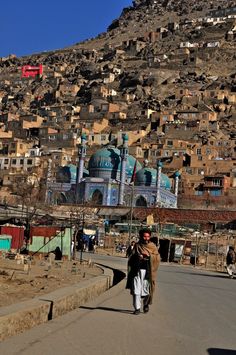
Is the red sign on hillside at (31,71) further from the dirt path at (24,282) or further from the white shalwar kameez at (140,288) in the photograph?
the white shalwar kameez at (140,288)

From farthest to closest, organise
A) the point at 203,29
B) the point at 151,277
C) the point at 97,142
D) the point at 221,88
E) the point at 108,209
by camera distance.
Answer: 1. the point at 203,29
2. the point at 221,88
3. the point at 97,142
4. the point at 108,209
5. the point at 151,277

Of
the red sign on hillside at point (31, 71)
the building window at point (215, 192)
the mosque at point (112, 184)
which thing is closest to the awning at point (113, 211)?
the mosque at point (112, 184)

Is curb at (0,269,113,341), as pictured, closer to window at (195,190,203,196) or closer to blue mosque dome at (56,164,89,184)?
window at (195,190,203,196)

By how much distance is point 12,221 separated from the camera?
33.8 metres

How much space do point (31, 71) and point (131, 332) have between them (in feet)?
406

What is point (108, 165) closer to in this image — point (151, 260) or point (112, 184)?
point (112, 184)

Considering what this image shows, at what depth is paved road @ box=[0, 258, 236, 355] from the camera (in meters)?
5.99

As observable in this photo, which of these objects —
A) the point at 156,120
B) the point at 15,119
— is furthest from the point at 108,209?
the point at 15,119

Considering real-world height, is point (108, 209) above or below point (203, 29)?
below

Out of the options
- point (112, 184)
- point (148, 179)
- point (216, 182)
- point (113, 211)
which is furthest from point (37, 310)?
point (216, 182)

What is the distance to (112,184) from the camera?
198 ft

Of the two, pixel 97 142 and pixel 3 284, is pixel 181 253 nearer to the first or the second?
pixel 3 284

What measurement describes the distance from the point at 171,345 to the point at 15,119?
298 feet

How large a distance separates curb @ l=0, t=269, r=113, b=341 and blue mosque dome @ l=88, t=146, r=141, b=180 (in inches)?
2028
